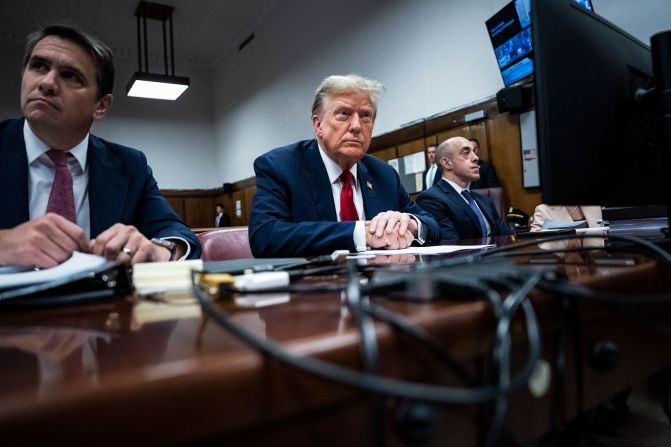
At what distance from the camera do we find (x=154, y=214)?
140 cm

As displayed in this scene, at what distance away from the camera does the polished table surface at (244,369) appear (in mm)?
208

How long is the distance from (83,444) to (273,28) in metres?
7.98

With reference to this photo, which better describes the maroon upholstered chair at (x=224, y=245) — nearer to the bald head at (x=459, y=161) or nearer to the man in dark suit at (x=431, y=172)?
the bald head at (x=459, y=161)

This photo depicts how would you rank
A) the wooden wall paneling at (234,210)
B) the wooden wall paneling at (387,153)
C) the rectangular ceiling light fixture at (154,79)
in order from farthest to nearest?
1. the wooden wall paneling at (234,210)
2. the rectangular ceiling light fixture at (154,79)
3. the wooden wall paneling at (387,153)

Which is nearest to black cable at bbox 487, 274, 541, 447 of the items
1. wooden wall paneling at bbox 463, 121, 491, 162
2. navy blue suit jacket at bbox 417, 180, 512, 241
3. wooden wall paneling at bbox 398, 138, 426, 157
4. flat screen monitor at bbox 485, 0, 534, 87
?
navy blue suit jacket at bbox 417, 180, 512, 241

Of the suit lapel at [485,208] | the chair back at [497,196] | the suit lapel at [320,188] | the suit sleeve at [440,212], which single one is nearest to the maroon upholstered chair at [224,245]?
the suit lapel at [320,188]

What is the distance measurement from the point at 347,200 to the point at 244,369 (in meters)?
1.53

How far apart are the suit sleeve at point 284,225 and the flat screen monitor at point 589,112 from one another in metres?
0.67

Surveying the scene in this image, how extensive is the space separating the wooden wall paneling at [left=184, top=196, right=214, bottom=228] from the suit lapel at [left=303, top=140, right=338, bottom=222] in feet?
27.2

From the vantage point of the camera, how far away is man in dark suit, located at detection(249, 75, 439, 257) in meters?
1.28

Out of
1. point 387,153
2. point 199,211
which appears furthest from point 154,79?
point 387,153

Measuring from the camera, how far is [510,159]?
4305mm

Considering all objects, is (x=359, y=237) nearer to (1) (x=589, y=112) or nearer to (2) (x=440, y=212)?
(1) (x=589, y=112)

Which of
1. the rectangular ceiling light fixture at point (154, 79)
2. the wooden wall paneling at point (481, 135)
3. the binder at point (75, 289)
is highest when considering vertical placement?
the rectangular ceiling light fixture at point (154, 79)
